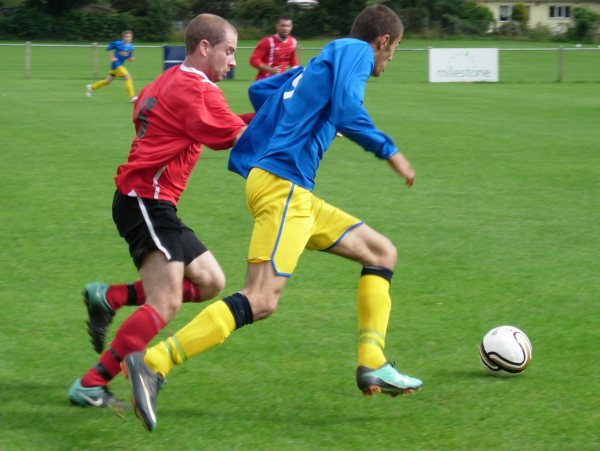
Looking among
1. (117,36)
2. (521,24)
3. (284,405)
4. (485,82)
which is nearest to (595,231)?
(284,405)

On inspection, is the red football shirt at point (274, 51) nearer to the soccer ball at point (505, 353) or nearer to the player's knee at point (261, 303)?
the soccer ball at point (505, 353)

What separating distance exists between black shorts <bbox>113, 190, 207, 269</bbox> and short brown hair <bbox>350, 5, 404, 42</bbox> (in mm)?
1233

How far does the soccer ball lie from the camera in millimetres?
5199

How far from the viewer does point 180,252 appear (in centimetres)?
478

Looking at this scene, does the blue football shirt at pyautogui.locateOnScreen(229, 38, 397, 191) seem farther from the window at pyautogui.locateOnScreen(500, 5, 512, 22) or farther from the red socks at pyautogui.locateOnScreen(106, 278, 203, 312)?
the window at pyautogui.locateOnScreen(500, 5, 512, 22)

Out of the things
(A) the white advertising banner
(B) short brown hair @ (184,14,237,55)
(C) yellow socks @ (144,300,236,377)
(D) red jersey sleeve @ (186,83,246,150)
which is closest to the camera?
(C) yellow socks @ (144,300,236,377)

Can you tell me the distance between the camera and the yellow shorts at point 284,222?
15.5 feet

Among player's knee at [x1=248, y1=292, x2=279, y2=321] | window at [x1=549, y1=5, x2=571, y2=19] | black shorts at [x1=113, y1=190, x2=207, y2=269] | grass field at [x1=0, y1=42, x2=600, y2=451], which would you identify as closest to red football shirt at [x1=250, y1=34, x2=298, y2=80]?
grass field at [x1=0, y1=42, x2=600, y2=451]

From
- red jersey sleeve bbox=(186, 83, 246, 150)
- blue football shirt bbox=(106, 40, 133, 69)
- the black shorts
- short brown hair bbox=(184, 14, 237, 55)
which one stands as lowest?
blue football shirt bbox=(106, 40, 133, 69)

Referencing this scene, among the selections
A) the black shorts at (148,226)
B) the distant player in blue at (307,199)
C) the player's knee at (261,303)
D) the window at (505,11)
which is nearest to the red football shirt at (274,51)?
the distant player in blue at (307,199)

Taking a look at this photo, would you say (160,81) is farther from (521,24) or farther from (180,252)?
(521,24)

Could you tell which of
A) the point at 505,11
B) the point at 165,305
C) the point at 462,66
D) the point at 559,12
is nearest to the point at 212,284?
the point at 165,305

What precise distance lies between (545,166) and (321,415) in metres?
9.10

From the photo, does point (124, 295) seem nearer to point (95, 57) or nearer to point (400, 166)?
point (400, 166)
